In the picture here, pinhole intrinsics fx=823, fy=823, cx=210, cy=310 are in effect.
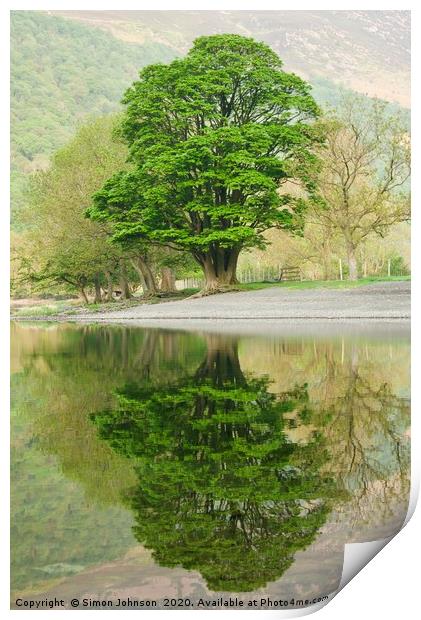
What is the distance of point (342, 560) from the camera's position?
12.0 feet

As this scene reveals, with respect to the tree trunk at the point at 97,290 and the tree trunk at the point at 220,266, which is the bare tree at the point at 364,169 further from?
the tree trunk at the point at 97,290

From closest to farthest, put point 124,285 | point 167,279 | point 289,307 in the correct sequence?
point 289,307
point 124,285
point 167,279

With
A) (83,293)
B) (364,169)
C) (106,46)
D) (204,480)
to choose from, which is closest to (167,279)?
(83,293)

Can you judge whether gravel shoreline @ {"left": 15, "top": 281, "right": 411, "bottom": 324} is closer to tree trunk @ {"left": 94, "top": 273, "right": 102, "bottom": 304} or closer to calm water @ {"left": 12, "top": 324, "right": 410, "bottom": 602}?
tree trunk @ {"left": 94, "top": 273, "right": 102, "bottom": 304}

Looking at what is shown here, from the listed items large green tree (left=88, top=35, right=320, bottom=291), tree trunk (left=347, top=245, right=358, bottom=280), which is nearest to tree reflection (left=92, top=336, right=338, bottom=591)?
tree trunk (left=347, top=245, right=358, bottom=280)

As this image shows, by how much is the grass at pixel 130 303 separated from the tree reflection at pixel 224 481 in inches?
629

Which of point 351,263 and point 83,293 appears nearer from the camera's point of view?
point 351,263

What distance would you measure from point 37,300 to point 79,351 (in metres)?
18.6

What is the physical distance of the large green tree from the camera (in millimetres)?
24203

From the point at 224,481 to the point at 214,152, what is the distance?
69.8 feet

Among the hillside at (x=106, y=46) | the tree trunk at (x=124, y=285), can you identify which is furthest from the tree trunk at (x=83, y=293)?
the hillside at (x=106, y=46)

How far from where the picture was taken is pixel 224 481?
14.0 feet

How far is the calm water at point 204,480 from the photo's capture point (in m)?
3.44

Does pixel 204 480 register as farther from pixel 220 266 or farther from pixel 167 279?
pixel 167 279
